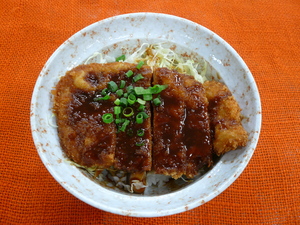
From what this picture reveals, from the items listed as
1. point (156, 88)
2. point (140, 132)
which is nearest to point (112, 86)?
point (156, 88)

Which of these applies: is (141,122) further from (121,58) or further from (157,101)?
(121,58)

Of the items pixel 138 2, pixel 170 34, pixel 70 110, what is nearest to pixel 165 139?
pixel 70 110

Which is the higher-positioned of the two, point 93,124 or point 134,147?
point 93,124

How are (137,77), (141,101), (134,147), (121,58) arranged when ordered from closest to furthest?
(134,147) < (141,101) < (137,77) < (121,58)

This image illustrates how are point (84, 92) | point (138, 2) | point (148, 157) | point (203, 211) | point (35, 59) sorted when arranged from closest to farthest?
point (148, 157)
point (84, 92)
point (203, 211)
point (35, 59)
point (138, 2)

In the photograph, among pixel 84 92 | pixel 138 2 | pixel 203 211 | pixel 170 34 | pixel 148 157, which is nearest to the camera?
pixel 148 157

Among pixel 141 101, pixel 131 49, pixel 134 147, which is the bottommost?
pixel 134 147

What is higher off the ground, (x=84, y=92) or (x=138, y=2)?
(x=138, y=2)

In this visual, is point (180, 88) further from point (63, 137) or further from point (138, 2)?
point (138, 2)
